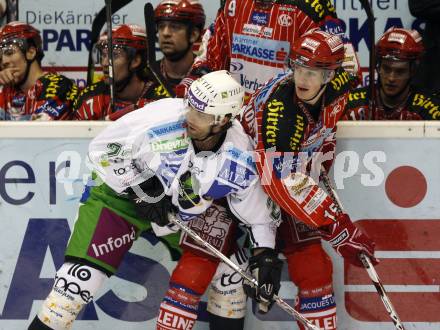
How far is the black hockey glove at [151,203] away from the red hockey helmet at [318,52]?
2.33ft

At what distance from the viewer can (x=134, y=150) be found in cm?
446

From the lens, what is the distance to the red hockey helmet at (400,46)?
18.1ft

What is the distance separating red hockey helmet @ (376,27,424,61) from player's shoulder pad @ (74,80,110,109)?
4.27 ft

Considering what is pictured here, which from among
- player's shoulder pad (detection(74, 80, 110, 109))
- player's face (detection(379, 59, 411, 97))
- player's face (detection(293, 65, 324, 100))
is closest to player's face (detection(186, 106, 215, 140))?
player's face (detection(293, 65, 324, 100))

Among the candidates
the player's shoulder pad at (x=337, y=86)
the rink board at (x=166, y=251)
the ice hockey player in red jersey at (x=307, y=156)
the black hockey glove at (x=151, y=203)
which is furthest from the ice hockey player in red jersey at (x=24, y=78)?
the player's shoulder pad at (x=337, y=86)

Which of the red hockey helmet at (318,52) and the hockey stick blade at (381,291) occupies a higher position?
the red hockey helmet at (318,52)

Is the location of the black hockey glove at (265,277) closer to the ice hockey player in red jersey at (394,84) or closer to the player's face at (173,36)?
the ice hockey player in red jersey at (394,84)

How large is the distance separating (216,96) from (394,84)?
Result: 1.48m

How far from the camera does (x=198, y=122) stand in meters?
4.31

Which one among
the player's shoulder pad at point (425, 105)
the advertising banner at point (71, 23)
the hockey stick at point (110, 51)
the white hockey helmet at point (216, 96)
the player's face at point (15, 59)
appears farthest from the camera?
the advertising banner at point (71, 23)

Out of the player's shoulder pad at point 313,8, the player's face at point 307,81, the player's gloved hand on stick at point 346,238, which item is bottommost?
the player's gloved hand on stick at point 346,238

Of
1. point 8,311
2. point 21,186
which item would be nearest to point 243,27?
point 21,186

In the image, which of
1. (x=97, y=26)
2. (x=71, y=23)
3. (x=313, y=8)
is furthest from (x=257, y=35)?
(x=71, y=23)

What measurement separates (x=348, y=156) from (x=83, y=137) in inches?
42.2
